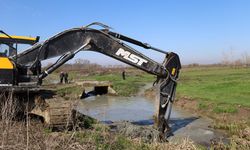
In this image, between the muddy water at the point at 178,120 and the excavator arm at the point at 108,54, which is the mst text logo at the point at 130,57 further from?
the muddy water at the point at 178,120

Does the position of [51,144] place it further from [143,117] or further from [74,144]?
[143,117]

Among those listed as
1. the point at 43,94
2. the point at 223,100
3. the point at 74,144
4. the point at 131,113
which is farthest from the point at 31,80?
the point at 223,100

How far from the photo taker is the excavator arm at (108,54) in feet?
34.4

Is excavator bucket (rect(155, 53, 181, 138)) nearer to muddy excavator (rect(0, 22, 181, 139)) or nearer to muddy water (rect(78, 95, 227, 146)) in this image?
muddy excavator (rect(0, 22, 181, 139))

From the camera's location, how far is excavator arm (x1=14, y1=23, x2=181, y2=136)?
10.5 metres

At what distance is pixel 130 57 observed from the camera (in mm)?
11445

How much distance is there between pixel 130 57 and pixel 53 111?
3.16 metres

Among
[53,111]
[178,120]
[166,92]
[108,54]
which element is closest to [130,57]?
[108,54]

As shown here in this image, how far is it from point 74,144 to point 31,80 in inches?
198

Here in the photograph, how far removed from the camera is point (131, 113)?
729 inches

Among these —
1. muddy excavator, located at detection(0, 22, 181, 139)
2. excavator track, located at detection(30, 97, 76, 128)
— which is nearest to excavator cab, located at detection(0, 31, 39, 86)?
muddy excavator, located at detection(0, 22, 181, 139)

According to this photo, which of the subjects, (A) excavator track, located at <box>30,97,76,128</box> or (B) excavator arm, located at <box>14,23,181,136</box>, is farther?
(B) excavator arm, located at <box>14,23,181,136</box>

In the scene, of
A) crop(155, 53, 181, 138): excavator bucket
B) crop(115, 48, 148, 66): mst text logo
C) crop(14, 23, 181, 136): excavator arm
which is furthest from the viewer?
crop(155, 53, 181, 138): excavator bucket

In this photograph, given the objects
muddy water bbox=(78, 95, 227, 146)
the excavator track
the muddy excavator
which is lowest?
muddy water bbox=(78, 95, 227, 146)
